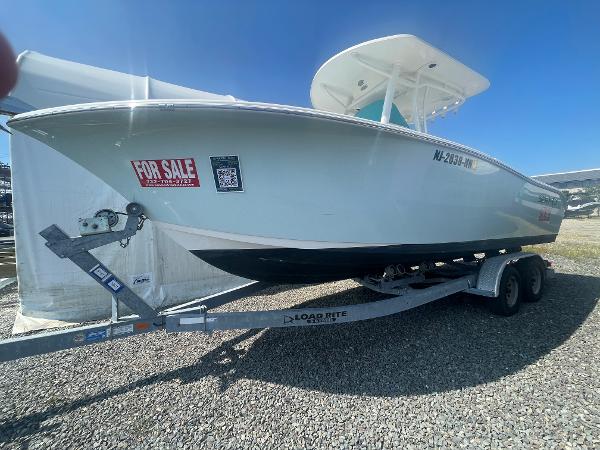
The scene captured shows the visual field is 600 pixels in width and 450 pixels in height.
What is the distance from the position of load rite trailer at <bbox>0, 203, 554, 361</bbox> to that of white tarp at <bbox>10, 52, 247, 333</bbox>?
6.04 ft

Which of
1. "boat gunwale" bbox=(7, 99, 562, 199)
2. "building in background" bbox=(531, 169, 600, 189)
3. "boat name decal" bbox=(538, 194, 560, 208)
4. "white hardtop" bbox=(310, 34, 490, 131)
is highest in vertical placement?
"building in background" bbox=(531, 169, 600, 189)

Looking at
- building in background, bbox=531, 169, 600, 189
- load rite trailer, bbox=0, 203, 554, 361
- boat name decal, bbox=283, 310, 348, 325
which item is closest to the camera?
load rite trailer, bbox=0, 203, 554, 361

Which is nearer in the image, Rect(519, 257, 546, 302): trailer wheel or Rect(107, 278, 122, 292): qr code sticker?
Rect(107, 278, 122, 292): qr code sticker

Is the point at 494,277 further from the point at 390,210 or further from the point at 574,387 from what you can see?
the point at 390,210

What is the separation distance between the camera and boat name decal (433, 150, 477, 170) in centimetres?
283

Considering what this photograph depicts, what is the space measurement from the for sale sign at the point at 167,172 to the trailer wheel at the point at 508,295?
3.80 meters

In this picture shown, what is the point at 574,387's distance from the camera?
210cm

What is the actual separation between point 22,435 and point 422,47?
5.04 m

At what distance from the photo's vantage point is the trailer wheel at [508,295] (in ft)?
11.2

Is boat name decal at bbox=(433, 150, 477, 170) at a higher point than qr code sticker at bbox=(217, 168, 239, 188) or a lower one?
higher

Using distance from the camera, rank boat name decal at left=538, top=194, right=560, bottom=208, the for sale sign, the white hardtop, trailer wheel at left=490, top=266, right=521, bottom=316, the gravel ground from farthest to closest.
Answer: boat name decal at left=538, top=194, right=560, bottom=208
trailer wheel at left=490, top=266, right=521, bottom=316
the white hardtop
the for sale sign
the gravel ground

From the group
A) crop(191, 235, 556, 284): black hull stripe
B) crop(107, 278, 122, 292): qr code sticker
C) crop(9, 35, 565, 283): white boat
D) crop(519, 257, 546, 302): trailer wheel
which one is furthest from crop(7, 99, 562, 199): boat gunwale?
crop(519, 257, 546, 302): trailer wheel

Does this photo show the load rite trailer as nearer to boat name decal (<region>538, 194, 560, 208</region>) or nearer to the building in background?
boat name decal (<region>538, 194, 560, 208</region>)

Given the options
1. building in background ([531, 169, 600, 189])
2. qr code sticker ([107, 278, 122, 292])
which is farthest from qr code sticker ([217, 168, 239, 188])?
building in background ([531, 169, 600, 189])
